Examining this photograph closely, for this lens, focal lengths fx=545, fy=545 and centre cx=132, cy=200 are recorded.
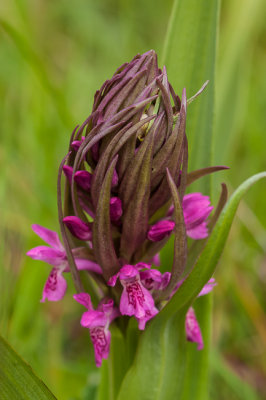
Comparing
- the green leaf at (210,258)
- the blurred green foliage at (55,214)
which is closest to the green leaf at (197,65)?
the blurred green foliage at (55,214)

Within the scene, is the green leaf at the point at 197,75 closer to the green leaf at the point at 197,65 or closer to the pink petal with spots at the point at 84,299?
the green leaf at the point at 197,65

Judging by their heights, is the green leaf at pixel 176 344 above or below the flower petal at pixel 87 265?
below

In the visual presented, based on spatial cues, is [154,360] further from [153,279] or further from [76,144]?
[76,144]

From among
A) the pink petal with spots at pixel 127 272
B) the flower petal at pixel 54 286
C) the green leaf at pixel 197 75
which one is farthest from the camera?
the green leaf at pixel 197 75

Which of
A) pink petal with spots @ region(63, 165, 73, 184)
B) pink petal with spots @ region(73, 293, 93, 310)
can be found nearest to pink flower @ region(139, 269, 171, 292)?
pink petal with spots @ region(73, 293, 93, 310)

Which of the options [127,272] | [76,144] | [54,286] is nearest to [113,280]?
[127,272]

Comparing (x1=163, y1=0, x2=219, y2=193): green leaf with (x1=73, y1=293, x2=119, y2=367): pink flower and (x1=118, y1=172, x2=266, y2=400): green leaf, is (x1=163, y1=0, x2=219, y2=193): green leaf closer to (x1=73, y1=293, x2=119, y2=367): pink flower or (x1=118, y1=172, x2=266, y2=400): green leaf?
(x1=118, y1=172, x2=266, y2=400): green leaf
